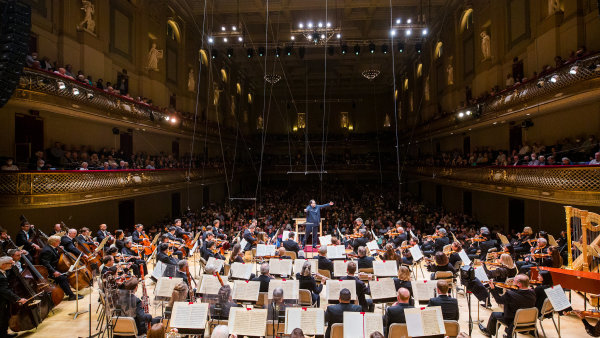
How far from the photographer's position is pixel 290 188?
1368 inches

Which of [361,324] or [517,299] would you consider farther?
[517,299]

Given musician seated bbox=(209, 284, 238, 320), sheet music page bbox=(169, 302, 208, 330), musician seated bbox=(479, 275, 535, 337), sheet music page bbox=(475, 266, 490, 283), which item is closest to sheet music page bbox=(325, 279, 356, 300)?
musician seated bbox=(209, 284, 238, 320)

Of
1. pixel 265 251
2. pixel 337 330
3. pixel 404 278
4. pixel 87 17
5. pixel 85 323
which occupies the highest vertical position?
pixel 87 17

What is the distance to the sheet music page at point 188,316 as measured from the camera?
5.44 m

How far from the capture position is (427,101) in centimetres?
2720

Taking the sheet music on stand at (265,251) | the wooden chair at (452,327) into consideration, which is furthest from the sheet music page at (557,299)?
the sheet music on stand at (265,251)

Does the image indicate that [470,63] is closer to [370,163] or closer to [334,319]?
[370,163]

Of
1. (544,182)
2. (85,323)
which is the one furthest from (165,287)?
(544,182)

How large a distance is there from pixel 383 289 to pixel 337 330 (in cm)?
172

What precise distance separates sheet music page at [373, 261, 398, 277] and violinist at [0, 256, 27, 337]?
7.20 meters

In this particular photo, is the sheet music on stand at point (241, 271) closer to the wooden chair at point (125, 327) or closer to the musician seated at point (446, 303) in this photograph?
the wooden chair at point (125, 327)

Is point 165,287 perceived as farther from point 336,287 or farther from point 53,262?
point 53,262

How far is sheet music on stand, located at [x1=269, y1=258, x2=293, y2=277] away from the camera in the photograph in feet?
26.7

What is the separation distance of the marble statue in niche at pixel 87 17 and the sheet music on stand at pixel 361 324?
16.7m
